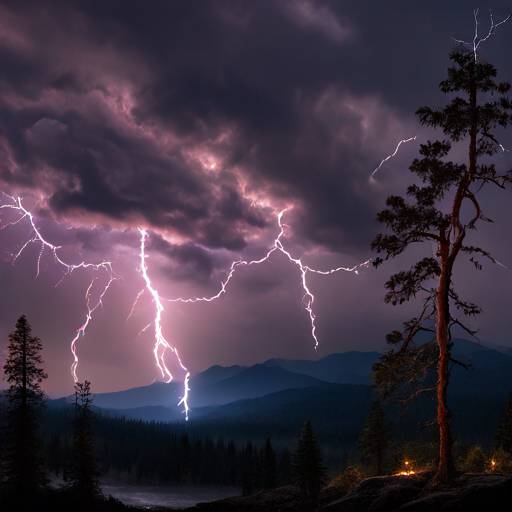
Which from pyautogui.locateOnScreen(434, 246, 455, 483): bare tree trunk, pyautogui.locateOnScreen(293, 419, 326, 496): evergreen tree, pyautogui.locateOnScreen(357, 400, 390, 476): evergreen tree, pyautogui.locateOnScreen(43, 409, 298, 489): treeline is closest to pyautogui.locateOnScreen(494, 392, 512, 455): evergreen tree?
pyautogui.locateOnScreen(357, 400, 390, 476): evergreen tree

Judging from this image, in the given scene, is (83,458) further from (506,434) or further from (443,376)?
(506,434)

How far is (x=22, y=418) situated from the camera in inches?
1134

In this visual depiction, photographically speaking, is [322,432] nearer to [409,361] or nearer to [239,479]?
[239,479]

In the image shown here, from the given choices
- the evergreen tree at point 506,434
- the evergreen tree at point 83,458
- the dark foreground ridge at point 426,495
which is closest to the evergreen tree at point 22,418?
the evergreen tree at point 83,458

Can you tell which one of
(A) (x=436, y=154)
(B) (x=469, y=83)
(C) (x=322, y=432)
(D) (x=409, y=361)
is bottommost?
(C) (x=322, y=432)

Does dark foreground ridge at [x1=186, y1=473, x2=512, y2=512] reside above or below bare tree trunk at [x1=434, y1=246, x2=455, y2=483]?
below

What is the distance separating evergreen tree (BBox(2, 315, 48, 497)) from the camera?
1113 inches

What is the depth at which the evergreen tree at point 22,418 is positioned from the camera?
92.7 feet

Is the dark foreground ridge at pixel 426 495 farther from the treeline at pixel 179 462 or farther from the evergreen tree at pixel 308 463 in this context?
the treeline at pixel 179 462

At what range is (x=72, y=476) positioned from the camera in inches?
1252

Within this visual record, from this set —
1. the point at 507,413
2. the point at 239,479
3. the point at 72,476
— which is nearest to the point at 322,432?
the point at 239,479

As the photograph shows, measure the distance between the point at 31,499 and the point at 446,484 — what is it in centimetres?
2700

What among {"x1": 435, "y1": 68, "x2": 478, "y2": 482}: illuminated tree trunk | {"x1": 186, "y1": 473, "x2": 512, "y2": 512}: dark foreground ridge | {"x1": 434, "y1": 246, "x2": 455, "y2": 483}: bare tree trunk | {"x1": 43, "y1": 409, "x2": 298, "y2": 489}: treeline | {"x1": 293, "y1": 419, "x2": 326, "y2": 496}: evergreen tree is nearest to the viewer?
{"x1": 186, "y1": 473, "x2": 512, "y2": 512}: dark foreground ridge

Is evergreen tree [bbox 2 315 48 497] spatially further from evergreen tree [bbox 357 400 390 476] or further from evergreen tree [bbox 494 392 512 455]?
evergreen tree [bbox 494 392 512 455]
